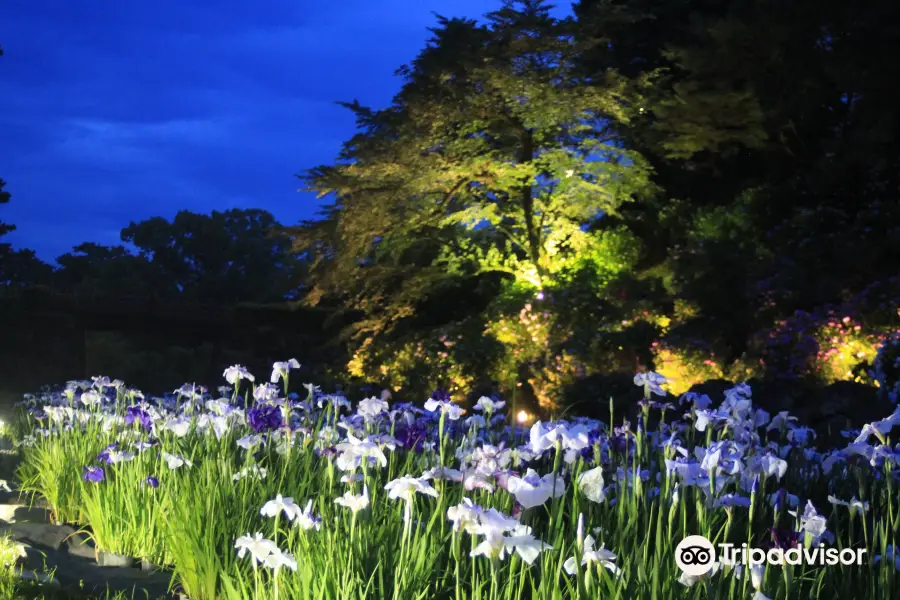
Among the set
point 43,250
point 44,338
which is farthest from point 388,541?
point 43,250

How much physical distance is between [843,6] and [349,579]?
37.2 feet

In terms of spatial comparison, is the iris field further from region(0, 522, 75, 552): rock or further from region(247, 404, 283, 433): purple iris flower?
region(0, 522, 75, 552): rock

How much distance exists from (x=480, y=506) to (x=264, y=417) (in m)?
1.56

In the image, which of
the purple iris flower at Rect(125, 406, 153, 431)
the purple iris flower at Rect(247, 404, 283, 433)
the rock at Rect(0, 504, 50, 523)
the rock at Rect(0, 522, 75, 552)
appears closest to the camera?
the purple iris flower at Rect(247, 404, 283, 433)

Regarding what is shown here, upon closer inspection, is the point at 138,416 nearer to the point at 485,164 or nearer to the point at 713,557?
the point at 713,557

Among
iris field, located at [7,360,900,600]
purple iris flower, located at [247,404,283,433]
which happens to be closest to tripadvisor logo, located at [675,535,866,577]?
iris field, located at [7,360,900,600]

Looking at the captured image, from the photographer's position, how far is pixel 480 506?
199cm

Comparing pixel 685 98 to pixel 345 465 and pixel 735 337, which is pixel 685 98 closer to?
pixel 735 337

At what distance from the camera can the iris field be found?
A: 2.07 m

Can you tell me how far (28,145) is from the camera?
130m

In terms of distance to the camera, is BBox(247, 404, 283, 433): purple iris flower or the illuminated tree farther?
the illuminated tree

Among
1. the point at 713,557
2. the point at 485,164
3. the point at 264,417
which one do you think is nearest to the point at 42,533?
the point at 264,417

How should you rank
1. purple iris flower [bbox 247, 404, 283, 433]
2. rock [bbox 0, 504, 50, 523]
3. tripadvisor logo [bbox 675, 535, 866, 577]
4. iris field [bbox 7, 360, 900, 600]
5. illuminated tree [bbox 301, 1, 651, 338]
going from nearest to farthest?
tripadvisor logo [bbox 675, 535, 866, 577], iris field [bbox 7, 360, 900, 600], purple iris flower [bbox 247, 404, 283, 433], rock [bbox 0, 504, 50, 523], illuminated tree [bbox 301, 1, 651, 338]

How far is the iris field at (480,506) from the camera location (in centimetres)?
207
